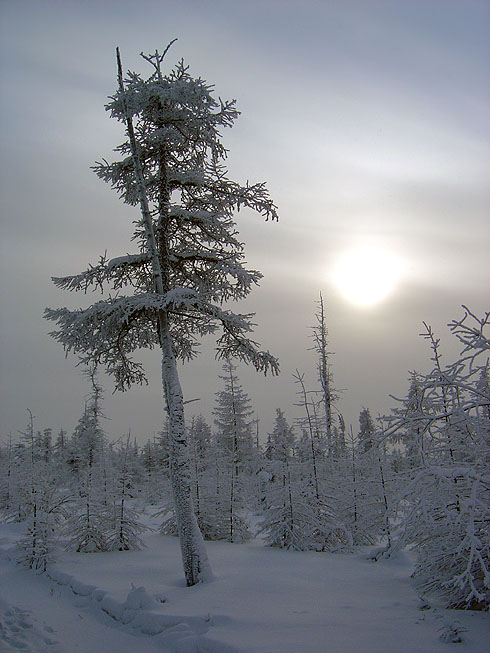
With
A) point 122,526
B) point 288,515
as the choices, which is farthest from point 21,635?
point 288,515

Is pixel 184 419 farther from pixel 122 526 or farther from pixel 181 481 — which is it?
pixel 122 526

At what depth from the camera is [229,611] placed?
6602 millimetres

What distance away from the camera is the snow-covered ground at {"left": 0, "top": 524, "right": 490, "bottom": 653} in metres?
5.35

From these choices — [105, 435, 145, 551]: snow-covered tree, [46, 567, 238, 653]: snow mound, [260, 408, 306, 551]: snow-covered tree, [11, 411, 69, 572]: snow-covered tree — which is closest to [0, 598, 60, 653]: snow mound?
[46, 567, 238, 653]: snow mound

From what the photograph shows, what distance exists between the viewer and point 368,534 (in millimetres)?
15469

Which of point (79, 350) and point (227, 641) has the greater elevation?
point (79, 350)

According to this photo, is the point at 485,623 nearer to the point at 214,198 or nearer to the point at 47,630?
the point at 47,630

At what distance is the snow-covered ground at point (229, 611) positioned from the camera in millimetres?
5348

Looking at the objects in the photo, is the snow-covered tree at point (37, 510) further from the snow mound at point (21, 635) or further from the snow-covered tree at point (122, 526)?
the snow mound at point (21, 635)

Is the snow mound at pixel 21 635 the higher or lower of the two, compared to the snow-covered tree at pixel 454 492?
lower

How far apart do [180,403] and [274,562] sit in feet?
18.9

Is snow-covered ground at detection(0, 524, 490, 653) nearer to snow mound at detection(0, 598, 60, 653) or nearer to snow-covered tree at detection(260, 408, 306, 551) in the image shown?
snow mound at detection(0, 598, 60, 653)

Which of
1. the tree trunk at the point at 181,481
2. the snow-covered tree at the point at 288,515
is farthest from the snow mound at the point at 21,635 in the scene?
the snow-covered tree at the point at 288,515

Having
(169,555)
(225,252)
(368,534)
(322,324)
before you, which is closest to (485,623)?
(225,252)
